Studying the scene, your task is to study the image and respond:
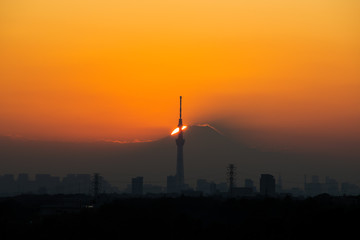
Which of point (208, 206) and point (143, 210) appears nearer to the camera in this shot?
point (143, 210)

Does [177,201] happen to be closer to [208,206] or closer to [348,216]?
[208,206]

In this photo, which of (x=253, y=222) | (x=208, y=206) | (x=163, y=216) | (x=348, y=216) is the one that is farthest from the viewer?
(x=208, y=206)

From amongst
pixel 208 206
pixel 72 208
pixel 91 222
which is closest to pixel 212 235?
pixel 91 222

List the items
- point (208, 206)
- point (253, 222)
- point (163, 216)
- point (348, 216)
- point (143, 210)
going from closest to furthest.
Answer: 1. point (348, 216)
2. point (253, 222)
3. point (163, 216)
4. point (143, 210)
5. point (208, 206)

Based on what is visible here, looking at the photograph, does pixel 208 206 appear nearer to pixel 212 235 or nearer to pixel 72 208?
pixel 72 208


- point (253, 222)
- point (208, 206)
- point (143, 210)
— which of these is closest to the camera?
point (253, 222)

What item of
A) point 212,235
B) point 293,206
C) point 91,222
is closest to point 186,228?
point 212,235

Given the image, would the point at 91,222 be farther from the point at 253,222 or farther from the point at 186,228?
the point at 253,222

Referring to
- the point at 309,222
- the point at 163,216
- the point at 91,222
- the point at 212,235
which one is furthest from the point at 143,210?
the point at 309,222

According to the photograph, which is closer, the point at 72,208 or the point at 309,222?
the point at 309,222
